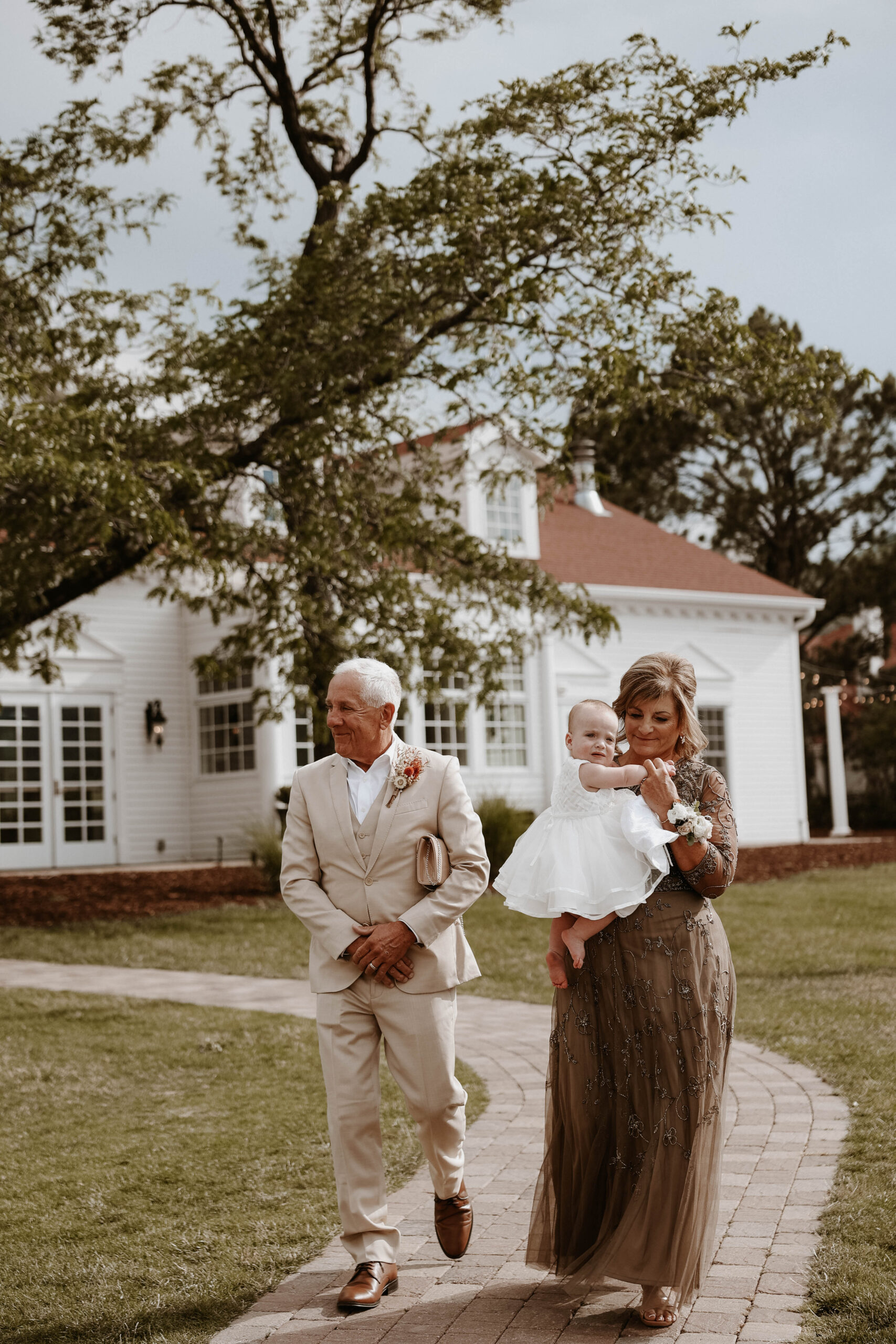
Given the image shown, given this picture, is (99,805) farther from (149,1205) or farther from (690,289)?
(149,1205)

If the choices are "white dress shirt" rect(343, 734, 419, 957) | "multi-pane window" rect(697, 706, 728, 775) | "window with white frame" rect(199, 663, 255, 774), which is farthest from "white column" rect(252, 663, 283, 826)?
"white dress shirt" rect(343, 734, 419, 957)

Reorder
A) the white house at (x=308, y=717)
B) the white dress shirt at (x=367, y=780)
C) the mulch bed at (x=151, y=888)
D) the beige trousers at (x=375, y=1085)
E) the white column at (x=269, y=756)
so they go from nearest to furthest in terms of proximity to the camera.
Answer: the beige trousers at (x=375, y=1085) → the white dress shirt at (x=367, y=780) → the mulch bed at (x=151, y=888) → the white column at (x=269, y=756) → the white house at (x=308, y=717)

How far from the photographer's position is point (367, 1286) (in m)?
4.01

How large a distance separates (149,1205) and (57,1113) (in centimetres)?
188

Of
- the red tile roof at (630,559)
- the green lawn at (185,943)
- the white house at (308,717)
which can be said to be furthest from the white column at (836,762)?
the green lawn at (185,943)

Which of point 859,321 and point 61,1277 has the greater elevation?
point 859,321

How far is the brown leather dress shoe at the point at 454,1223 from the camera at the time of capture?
4.31m

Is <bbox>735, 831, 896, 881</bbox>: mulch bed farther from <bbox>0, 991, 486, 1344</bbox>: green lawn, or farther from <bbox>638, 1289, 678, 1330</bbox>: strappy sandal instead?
<bbox>638, 1289, 678, 1330</bbox>: strappy sandal

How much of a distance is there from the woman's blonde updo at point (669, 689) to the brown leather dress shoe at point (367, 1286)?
5.78 feet

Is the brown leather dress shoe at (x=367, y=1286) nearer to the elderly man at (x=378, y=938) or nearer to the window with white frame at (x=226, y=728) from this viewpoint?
the elderly man at (x=378, y=938)

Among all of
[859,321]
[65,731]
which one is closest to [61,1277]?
[65,731]

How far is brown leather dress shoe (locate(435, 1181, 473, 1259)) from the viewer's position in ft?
14.1

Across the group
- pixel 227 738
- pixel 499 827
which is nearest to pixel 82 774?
pixel 227 738

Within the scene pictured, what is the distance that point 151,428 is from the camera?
12094 mm
